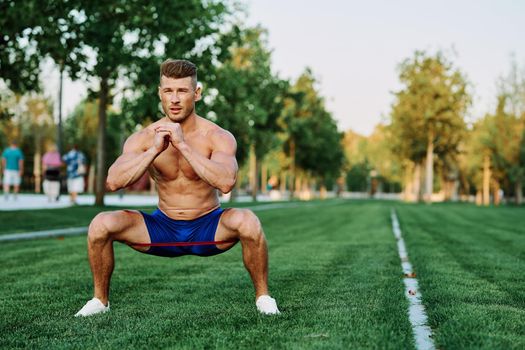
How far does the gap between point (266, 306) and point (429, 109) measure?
174 ft

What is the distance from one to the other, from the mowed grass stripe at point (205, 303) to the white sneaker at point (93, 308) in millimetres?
122

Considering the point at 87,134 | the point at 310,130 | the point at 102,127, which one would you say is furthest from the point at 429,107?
the point at 102,127

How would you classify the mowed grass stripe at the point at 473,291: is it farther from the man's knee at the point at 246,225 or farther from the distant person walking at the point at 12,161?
the distant person walking at the point at 12,161

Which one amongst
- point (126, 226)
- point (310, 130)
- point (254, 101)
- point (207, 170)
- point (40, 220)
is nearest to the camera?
point (207, 170)

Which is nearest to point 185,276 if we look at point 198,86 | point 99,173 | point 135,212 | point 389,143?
point 135,212

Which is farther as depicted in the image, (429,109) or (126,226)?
(429,109)

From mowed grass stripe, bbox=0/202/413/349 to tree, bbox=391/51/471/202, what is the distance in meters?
47.7

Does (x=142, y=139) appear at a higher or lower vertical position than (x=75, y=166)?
lower

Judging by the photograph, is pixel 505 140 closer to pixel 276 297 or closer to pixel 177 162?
pixel 276 297

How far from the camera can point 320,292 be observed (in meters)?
6.32

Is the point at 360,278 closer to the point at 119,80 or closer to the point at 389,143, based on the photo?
the point at 119,80

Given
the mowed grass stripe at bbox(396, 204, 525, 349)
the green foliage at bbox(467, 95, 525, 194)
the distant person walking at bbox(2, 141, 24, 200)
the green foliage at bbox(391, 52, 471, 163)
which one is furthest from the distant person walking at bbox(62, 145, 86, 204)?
the green foliage at bbox(467, 95, 525, 194)

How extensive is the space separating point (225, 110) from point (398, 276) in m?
30.4

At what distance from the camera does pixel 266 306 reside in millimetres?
5043
